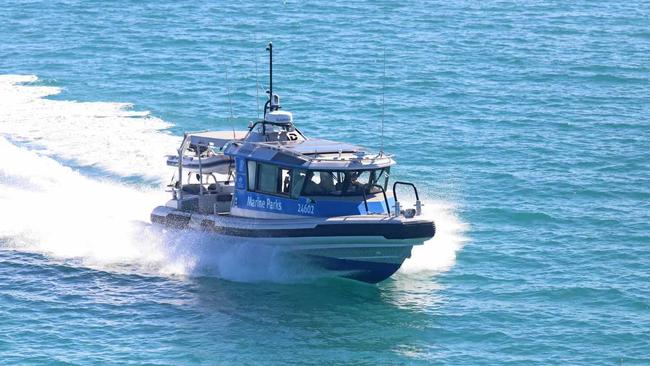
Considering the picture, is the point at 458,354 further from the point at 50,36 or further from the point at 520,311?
the point at 50,36

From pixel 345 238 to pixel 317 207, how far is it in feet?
4.43

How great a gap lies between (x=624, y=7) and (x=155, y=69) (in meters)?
32.6

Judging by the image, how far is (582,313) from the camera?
36688mm

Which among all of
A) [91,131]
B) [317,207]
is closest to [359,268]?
[317,207]

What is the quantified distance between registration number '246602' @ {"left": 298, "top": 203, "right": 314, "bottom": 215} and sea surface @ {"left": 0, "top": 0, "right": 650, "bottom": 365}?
1.70m

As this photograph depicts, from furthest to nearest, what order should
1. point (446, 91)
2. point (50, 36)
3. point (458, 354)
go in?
point (50, 36) → point (446, 91) → point (458, 354)

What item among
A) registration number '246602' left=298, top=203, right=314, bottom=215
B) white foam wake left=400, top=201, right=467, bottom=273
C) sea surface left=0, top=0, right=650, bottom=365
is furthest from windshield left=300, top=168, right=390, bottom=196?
sea surface left=0, top=0, right=650, bottom=365

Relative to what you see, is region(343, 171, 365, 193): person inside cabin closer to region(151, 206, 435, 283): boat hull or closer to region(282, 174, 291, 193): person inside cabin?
region(151, 206, 435, 283): boat hull

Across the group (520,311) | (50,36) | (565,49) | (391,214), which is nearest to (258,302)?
(391,214)

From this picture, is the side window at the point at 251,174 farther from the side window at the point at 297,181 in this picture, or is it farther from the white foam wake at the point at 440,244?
the white foam wake at the point at 440,244

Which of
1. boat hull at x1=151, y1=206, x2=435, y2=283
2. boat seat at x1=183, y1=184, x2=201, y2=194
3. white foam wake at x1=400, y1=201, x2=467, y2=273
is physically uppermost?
boat seat at x1=183, y1=184, x2=201, y2=194

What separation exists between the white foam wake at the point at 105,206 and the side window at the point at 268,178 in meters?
1.75

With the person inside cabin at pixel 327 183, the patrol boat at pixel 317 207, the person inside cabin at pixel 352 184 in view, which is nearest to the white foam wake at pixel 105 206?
the patrol boat at pixel 317 207

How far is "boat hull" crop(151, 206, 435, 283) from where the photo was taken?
36469mm
